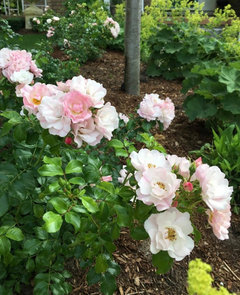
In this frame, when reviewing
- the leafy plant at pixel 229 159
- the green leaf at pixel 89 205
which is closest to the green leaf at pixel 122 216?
the green leaf at pixel 89 205

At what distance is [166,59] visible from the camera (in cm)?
457

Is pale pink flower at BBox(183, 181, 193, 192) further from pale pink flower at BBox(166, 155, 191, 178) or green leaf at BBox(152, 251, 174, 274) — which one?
green leaf at BBox(152, 251, 174, 274)

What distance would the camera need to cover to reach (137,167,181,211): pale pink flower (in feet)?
2.83

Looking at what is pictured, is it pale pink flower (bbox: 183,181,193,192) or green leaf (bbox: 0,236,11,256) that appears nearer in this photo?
pale pink flower (bbox: 183,181,193,192)

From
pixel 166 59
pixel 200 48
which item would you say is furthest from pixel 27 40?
pixel 200 48

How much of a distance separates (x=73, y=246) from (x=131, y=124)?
2.64 ft

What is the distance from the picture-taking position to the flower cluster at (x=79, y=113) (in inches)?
38.0

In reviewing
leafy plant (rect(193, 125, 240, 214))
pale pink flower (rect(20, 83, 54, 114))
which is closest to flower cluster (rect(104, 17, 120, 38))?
leafy plant (rect(193, 125, 240, 214))

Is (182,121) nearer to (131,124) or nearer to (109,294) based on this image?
(131,124)

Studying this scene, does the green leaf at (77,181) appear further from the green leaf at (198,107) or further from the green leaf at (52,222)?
the green leaf at (198,107)

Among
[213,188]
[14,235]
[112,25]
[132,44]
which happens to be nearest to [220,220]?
[213,188]

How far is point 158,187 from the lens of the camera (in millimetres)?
866

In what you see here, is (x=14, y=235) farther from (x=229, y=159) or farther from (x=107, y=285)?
(x=229, y=159)

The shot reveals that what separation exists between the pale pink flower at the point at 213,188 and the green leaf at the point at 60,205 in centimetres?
40
